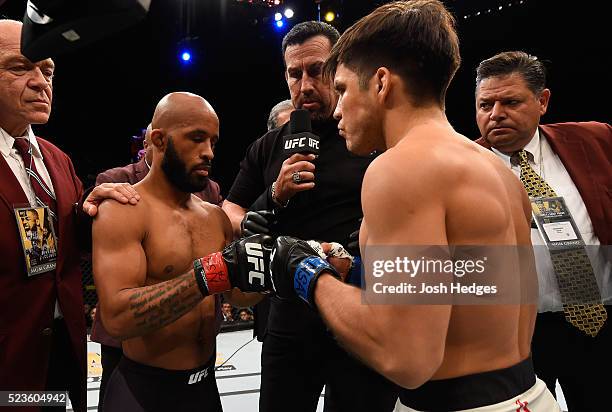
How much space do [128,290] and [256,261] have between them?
0.39m

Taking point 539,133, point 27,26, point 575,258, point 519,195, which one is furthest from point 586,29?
point 27,26

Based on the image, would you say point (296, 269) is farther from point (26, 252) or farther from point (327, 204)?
point (26, 252)

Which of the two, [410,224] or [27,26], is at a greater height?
[27,26]

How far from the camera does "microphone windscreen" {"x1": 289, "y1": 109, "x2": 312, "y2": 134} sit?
160 cm

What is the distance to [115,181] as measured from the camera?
8.04 ft

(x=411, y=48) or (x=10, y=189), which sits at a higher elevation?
(x=411, y=48)

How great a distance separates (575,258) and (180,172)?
1.39 metres

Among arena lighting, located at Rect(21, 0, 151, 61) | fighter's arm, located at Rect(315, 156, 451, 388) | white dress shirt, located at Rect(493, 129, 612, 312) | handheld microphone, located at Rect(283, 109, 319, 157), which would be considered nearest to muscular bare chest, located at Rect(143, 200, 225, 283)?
handheld microphone, located at Rect(283, 109, 319, 157)

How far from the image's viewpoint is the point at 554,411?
1025 mm

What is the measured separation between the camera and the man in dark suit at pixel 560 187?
180 cm

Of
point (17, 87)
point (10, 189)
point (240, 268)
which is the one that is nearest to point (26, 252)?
point (10, 189)

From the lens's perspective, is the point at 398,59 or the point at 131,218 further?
the point at 131,218

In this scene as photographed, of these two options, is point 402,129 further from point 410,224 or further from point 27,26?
point 27,26

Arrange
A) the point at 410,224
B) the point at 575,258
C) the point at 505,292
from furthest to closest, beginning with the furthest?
the point at 575,258, the point at 505,292, the point at 410,224
